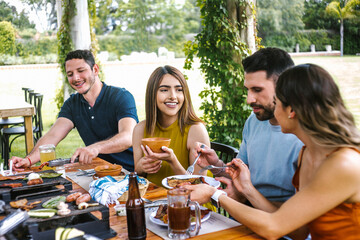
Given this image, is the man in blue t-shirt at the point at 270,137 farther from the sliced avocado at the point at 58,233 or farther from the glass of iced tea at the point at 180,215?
the sliced avocado at the point at 58,233

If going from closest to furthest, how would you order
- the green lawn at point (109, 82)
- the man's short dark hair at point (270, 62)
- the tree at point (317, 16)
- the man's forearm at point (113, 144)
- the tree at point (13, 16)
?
the man's short dark hair at point (270, 62) < the man's forearm at point (113, 144) < the tree at point (317, 16) < the green lawn at point (109, 82) < the tree at point (13, 16)

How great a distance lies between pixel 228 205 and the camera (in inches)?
55.3

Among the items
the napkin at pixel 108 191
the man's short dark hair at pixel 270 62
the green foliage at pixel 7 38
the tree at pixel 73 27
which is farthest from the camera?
the green foliage at pixel 7 38

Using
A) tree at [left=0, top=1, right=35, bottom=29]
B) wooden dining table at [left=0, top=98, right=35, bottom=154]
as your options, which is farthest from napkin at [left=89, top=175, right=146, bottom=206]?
tree at [left=0, top=1, right=35, bottom=29]

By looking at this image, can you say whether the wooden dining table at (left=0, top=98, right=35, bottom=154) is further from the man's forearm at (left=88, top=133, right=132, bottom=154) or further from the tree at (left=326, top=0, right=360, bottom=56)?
the tree at (left=326, top=0, right=360, bottom=56)

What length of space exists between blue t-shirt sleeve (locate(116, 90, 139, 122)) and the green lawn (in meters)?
3.59

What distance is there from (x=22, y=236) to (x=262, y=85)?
1194 mm

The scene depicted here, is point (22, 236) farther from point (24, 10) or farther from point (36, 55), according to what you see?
point (36, 55)

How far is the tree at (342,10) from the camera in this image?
15.6 ft

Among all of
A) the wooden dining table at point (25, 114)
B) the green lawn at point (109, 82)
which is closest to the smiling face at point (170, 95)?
the wooden dining table at point (25, 114)

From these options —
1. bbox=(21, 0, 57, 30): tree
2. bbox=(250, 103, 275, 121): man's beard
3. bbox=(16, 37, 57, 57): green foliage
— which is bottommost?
bbox=(250, 103, 275, 121): man's beard

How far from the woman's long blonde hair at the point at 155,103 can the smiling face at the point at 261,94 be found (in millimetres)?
592

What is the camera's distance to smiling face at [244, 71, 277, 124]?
1.80 m

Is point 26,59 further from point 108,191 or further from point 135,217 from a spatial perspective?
point 135,217
